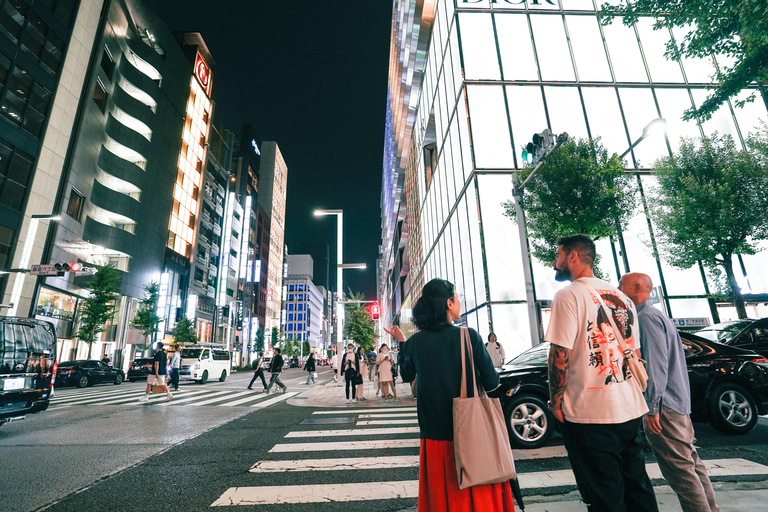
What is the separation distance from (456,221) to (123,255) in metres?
32.1

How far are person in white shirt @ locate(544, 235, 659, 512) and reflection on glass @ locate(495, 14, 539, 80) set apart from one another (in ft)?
65.4

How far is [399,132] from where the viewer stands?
157 feet

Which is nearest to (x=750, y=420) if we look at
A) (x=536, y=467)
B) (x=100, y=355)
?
(x=536, y=467)

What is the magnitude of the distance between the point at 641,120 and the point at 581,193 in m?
10.1

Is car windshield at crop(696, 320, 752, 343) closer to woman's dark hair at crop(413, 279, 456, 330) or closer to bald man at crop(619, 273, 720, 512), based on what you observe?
bald man at crop(619, 273, 720, 512)

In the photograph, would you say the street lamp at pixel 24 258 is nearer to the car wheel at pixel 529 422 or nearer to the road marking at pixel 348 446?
the road marking at pixel 348 446

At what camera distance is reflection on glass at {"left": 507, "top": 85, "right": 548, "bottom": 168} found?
18609 mm

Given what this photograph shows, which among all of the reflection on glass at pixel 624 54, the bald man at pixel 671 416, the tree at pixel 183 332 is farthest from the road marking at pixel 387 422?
Result: the tree at pixel 183 332

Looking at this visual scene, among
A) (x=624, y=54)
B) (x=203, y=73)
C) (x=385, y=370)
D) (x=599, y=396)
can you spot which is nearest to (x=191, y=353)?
(x=385, y=370)

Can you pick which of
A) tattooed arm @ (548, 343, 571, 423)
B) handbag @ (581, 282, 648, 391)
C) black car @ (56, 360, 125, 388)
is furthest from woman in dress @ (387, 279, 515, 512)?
black car @ (56, 360, 125, 388)

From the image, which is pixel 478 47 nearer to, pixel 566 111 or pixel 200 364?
pixel 566 111

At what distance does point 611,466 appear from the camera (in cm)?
220

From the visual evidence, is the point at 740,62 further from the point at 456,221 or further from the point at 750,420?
the point at 456,221

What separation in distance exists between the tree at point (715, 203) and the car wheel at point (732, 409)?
35.3 ft
